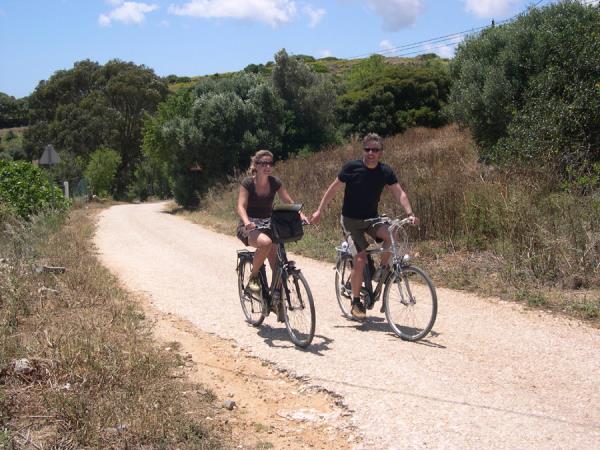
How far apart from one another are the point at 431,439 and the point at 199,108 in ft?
86.2

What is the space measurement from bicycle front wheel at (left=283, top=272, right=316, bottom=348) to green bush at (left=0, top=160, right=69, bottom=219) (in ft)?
39.1

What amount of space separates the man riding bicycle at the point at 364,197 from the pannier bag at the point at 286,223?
352 millimetres

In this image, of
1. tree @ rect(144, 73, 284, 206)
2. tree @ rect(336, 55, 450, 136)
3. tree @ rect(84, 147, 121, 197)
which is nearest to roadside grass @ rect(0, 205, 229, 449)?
tree @ rect(144, 73, 284, 206)

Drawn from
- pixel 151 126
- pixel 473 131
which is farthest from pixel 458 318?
pixel 151 126

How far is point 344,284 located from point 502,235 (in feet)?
11.5

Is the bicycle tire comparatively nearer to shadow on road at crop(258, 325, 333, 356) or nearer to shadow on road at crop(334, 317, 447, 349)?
shadow on road at crop(334, 317, 447, 349)

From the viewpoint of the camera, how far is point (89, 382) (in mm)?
4891

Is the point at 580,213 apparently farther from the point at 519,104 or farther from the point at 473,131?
the point at 473,131

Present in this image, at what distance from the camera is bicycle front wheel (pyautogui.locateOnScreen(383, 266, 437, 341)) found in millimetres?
6172

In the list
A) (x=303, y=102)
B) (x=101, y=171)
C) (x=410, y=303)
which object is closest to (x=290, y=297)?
(x=410, y=303)

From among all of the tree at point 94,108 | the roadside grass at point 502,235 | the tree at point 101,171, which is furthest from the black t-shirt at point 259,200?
the tree at point 94,108

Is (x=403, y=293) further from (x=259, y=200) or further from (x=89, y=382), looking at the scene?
(x=89, y=382)

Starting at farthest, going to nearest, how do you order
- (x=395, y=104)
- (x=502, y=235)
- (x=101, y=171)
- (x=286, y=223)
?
(x=101, y=171)
(x=395, y=104)
(x=502, y=235)
(x=286, y=223)

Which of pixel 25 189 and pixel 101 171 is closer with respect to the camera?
pixel 25 189
